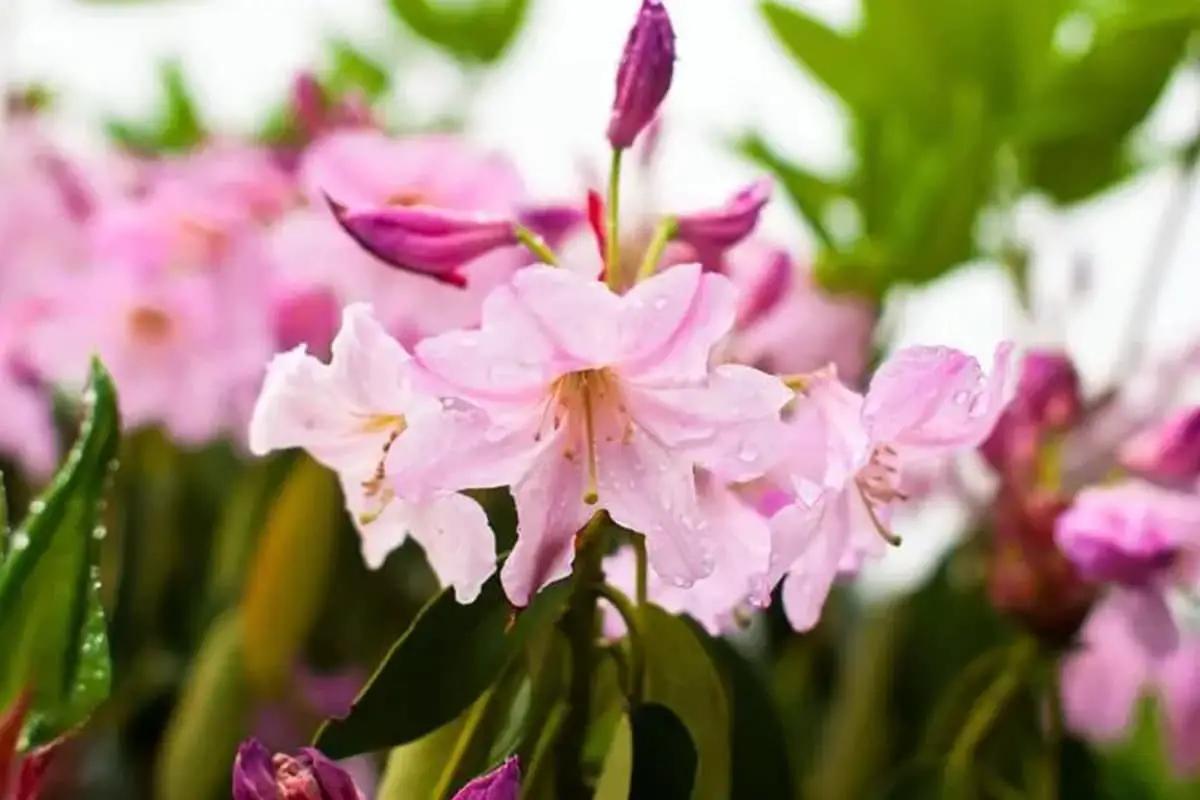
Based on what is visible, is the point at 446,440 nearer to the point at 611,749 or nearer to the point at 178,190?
the point at 611,749

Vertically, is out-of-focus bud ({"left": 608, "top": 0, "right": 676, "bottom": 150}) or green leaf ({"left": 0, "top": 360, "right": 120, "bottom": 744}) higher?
out-of-focus bud ({"left": 608, "top": 0, "right": 676, "bottom": 150})

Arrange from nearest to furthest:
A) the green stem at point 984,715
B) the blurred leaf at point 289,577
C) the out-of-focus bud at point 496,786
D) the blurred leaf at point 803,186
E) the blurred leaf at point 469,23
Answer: the out-of-focus bud at point 496,786, the green stem at point 984,715, the blurred leaf at point 289,577, the blurred leaf at point 803,186, the blurred leaf at point 469,23

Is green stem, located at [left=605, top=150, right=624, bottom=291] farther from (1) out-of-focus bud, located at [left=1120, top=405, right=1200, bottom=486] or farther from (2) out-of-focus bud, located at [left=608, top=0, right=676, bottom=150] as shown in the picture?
(1) out-of-focus bud, located at [left=1120, top=405, right=1200, bottom=486]

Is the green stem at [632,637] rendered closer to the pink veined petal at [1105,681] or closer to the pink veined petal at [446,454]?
the pink veined petal at [446,454]

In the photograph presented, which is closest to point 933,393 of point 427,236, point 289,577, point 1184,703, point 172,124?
point 427,236

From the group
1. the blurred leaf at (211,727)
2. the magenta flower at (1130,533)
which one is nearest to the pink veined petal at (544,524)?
the magenta flower at (1130,533)

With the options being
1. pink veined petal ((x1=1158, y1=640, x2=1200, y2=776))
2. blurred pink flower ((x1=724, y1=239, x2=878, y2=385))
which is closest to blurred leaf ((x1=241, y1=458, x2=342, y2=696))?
blurred pink flower ((x1=724, y1=239, x2=878, y2=385))
